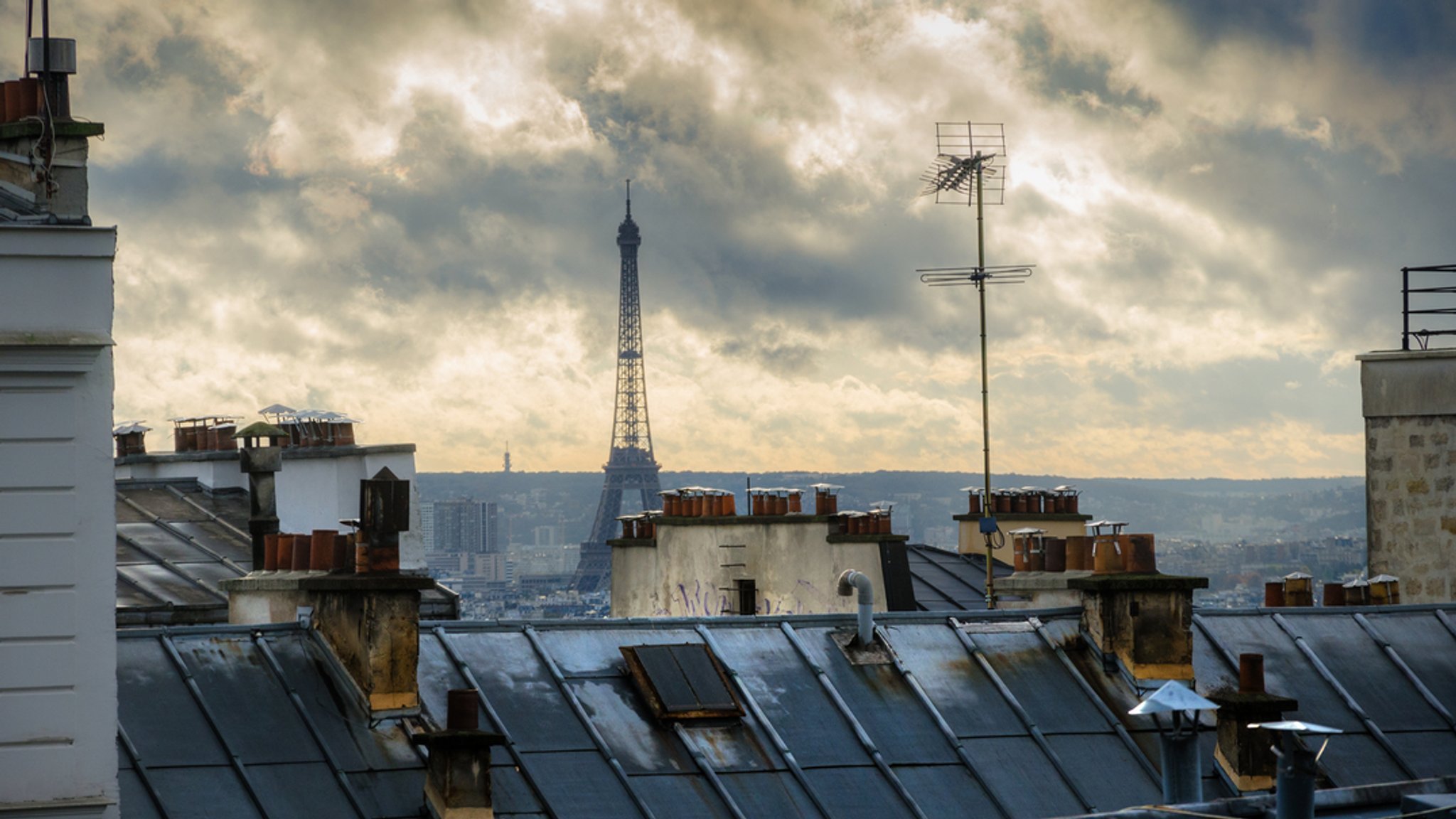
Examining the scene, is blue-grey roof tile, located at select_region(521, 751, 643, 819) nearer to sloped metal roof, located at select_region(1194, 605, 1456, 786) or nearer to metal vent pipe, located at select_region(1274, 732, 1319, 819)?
metal vent pipe, located at select_region(1274, 732, 1319, 819)

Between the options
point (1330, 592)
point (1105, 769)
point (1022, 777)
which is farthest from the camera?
point (1330, 592)

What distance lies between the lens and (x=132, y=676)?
1742cm

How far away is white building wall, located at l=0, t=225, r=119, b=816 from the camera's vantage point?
13.9 metres

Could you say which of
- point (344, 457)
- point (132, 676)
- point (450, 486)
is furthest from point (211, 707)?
point (450, 486)

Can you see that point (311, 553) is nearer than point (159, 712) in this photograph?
No

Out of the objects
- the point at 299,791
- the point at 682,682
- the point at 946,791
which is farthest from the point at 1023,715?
the point at 299,791

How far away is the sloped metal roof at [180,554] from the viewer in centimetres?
2867

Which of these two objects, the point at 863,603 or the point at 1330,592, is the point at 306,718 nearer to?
the point at 863,603

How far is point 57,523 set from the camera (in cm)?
1408

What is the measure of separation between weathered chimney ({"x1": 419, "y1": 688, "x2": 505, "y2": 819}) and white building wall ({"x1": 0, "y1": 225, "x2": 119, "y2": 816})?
3122 mm

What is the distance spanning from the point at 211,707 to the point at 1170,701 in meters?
8.02

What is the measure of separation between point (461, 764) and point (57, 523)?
166 inches

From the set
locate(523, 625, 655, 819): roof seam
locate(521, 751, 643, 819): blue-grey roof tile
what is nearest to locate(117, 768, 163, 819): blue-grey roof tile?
locate(521, 751, 643, 819): blue-grey roof tile

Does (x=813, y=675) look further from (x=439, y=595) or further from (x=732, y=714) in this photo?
(x=439, y=595)
